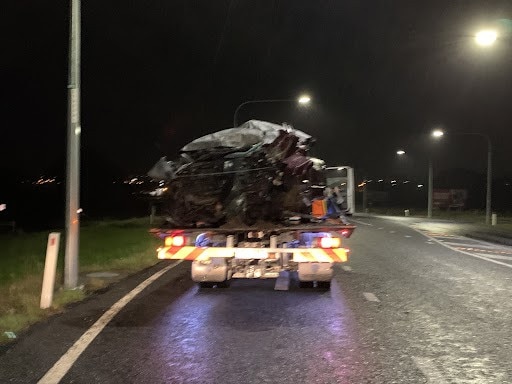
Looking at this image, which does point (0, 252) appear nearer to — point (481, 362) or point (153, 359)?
point (153, 359)

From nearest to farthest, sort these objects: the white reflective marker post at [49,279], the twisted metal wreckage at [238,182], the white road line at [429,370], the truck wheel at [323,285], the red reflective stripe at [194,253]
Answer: the white road line at [429,370] → the white reflective marker post at [49,279] → the red reflective stripe at [194,253] → the twisted metal wreckage at [238,182] → the truck wheel at [323,285]

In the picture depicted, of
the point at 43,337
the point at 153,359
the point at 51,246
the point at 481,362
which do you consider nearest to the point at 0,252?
the point at 51,246

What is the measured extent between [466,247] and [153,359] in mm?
16078

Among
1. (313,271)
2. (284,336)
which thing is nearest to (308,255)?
(313,271)

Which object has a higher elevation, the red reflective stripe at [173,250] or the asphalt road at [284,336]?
the red reflective stripe at [173,250]

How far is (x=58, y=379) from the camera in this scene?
5352 mm

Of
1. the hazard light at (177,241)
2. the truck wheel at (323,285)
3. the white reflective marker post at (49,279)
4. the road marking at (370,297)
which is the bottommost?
the road marking at (370,297)

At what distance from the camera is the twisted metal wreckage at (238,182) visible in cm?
982

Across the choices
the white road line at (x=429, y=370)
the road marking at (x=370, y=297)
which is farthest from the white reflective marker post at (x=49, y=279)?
the white road line at (x=429, y=370)

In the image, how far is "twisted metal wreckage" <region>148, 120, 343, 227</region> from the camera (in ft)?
32.2

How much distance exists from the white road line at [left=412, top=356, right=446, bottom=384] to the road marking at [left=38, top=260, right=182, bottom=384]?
11.3 feet

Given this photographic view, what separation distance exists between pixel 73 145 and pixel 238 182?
9.79ft

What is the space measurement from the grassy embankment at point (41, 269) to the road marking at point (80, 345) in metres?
0.80

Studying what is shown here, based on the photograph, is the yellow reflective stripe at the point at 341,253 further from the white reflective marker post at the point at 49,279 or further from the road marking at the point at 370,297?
the white reflective marker post at the point at 49,279
